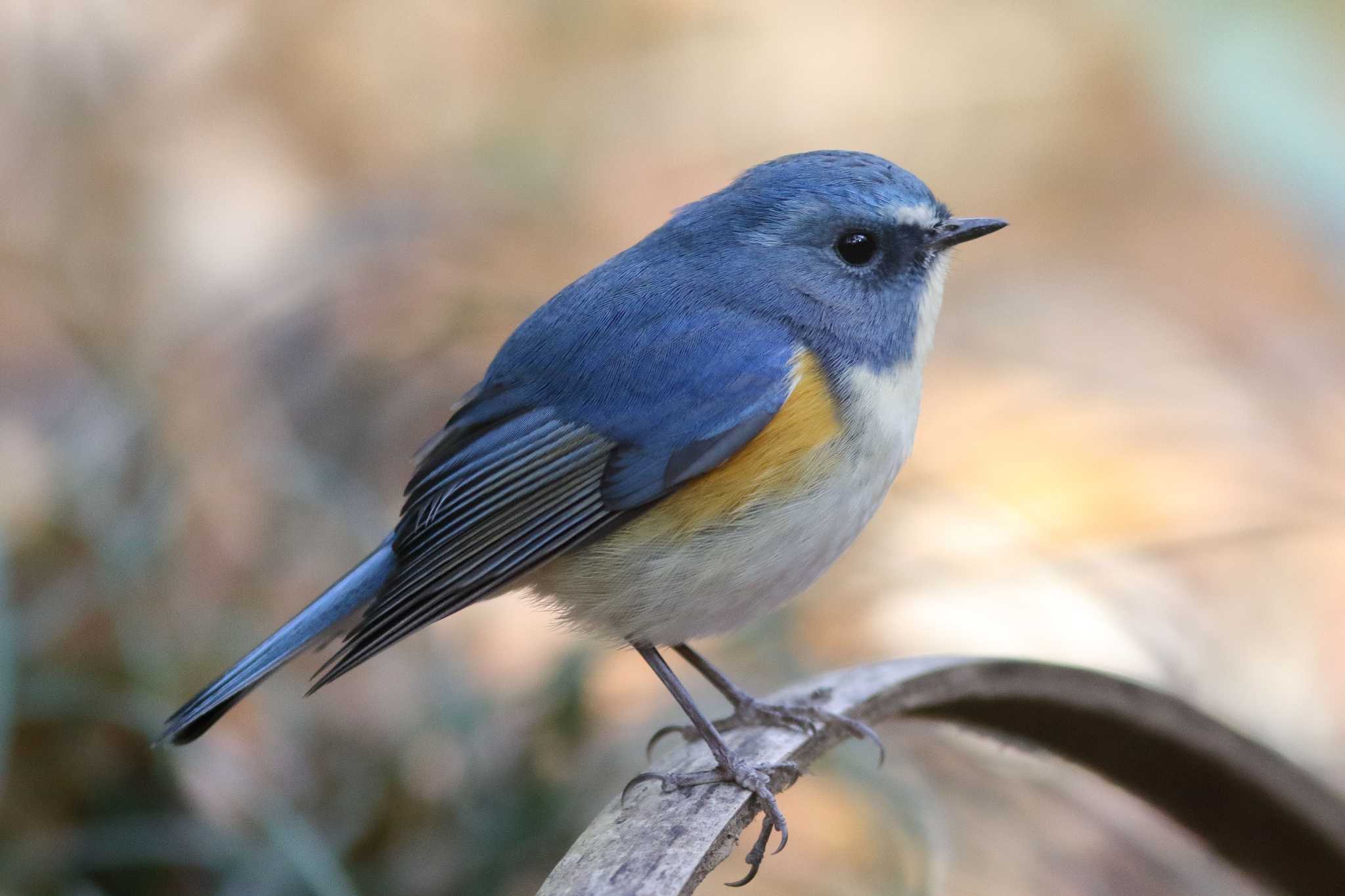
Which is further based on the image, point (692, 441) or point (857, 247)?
point (857, 247)

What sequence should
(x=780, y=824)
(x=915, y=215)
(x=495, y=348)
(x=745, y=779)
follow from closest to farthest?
(x=745, y=779)
(x=780, y=824)
(x=915, y=215)
(x=495, y=348)

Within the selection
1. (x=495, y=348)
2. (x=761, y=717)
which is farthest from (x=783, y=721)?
(x=495, y=348)

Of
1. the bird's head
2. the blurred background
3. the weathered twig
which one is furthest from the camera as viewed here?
the blurred background

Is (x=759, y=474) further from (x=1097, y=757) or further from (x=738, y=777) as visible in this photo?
(x=1097, y=757)

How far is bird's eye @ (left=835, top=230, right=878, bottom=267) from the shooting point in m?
1.89

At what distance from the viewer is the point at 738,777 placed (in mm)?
1638

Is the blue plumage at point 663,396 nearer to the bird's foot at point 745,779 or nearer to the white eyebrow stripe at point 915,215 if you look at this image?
the white eyebrow stripe at point 915,215

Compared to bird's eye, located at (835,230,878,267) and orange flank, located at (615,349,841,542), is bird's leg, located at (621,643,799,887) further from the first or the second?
bird's eye, located at (835,230,878,267)

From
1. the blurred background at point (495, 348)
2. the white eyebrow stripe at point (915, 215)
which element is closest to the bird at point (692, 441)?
the white eyebrow stripe at point (915, 215)

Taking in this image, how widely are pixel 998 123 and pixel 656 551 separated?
11.1ft

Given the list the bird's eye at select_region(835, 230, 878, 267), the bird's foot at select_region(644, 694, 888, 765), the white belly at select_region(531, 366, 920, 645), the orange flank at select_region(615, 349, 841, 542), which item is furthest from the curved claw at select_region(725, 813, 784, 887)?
the bird's eye at select_region(835, 230, 878, 267)

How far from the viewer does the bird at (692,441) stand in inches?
67.4

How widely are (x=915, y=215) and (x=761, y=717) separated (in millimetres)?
685

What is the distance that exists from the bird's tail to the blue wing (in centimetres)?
4
